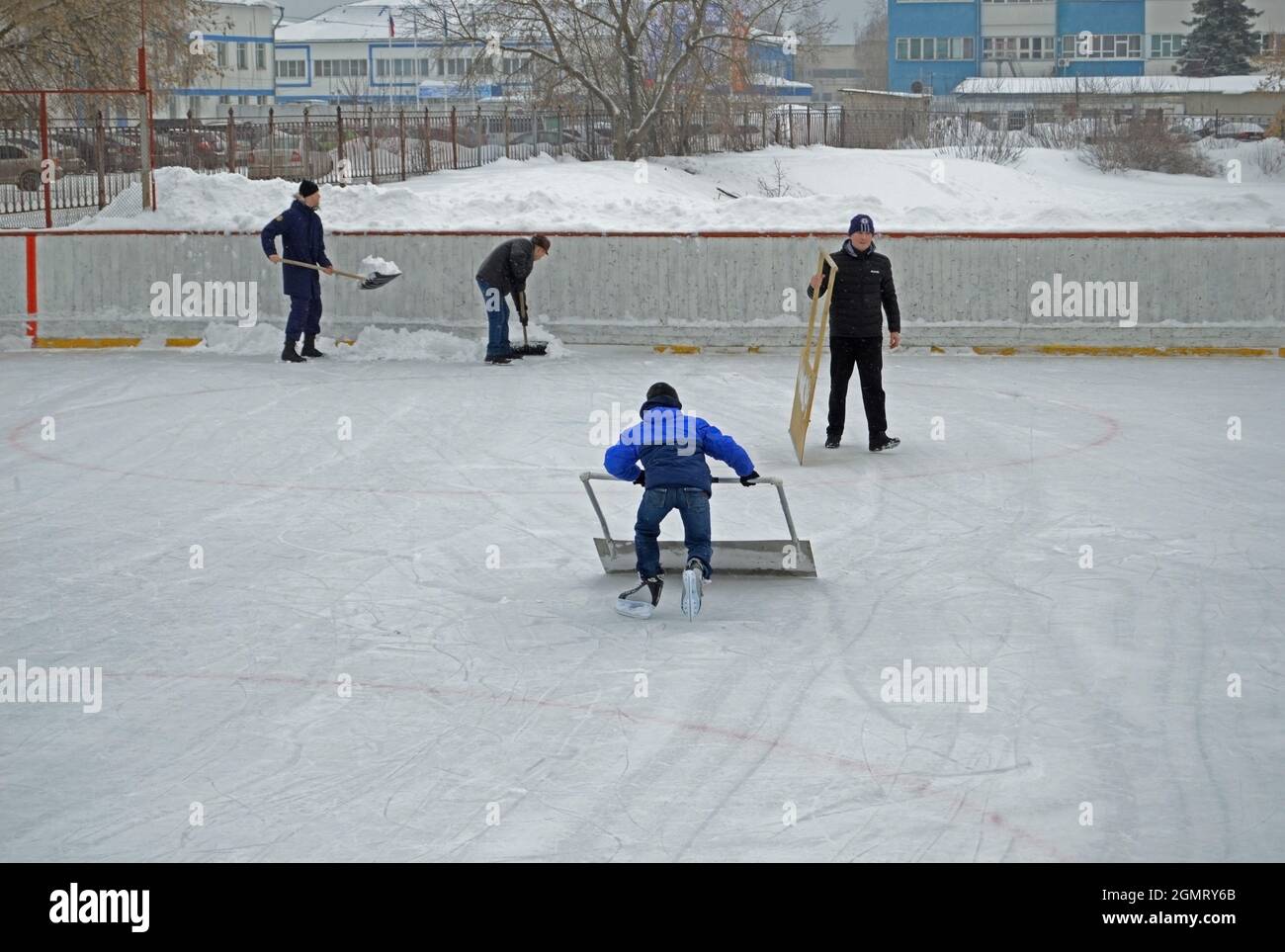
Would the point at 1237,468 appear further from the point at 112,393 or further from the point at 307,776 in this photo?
the point at 112,393

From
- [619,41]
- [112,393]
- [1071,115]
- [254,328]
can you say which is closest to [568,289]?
[254,328]

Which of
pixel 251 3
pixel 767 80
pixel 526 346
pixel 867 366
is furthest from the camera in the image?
pixel 251 3

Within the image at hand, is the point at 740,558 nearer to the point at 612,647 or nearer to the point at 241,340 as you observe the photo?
the point at 612,647

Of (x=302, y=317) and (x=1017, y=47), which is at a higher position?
(x=1017, y=47)

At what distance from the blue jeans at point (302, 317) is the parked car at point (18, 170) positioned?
32.3 feet

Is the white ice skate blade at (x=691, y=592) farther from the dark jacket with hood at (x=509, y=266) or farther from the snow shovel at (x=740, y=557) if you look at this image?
the dark jacket with hood at (x=509, y=266)

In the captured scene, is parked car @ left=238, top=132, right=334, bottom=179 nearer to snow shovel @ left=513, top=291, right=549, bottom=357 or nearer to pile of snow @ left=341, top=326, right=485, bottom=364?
pile of snow @ left=341, top=326, right=485, bottom=364

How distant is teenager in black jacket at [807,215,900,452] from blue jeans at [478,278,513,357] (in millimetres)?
5326

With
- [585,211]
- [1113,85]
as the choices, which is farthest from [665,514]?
[1113,85]

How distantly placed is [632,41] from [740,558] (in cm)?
3058

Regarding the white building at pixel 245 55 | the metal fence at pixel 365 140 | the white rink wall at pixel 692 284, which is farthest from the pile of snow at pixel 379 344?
the white building at pixel 245 55

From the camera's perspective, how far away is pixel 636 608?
771 cm

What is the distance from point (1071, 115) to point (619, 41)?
82.6ft

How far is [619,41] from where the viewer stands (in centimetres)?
3772
